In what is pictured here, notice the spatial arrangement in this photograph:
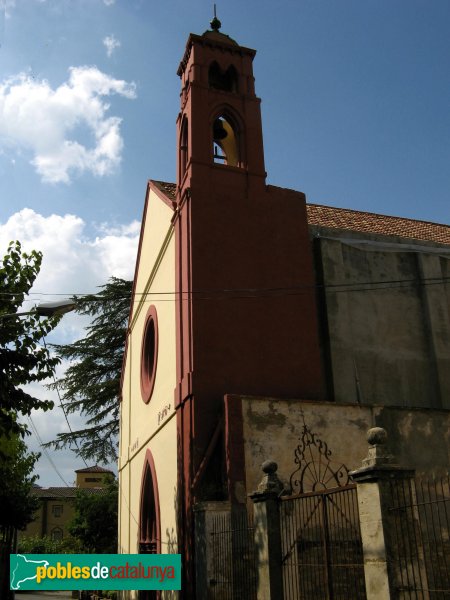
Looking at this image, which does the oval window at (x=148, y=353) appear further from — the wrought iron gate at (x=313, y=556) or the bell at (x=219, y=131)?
the wrought iron gate at (x=313, y=556)

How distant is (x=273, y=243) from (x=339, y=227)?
3477mm

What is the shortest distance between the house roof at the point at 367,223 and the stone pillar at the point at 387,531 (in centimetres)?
949

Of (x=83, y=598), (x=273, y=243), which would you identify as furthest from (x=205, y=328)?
(x=83, y=598)

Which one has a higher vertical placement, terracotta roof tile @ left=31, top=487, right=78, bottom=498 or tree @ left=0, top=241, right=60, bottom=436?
terracotta roof tile @ left=31, top=487, right=78, bottom=498

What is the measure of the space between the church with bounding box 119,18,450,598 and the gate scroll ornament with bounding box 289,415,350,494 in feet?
0.23

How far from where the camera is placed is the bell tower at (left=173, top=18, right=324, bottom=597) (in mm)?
10969

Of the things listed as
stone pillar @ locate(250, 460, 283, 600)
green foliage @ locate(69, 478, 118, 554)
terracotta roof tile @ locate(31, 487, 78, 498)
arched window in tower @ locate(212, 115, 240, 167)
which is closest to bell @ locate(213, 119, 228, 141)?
arched window in tower @ locate(212, 115, 240, 167)

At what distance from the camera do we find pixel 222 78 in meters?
15.2

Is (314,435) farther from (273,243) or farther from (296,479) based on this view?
(273,243)

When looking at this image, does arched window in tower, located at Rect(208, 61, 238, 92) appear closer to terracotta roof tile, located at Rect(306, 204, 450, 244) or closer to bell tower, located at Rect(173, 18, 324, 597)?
bell tower, located at Rect(173, 18, 324, 597)

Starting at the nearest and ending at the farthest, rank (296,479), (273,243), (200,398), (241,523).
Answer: (241,523), (296,479), (200,398), (273,243)

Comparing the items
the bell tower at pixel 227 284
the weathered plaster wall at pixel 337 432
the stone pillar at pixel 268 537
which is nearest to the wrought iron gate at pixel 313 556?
the stone pillar at pixel 268 537

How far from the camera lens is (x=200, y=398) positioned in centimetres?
1109

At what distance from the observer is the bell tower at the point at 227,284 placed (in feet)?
36.0
